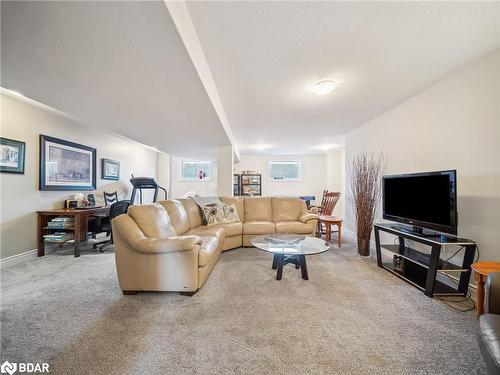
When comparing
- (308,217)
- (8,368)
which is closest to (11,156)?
(8,368)

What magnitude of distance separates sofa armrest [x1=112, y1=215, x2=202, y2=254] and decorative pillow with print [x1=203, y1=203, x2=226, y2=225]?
5.40 feet

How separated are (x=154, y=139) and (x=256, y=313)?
151 inches

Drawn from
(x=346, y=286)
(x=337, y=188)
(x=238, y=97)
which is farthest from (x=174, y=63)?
(x=337, y=188)

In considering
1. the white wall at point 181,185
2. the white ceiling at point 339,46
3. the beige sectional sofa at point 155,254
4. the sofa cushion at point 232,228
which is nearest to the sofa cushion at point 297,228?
the sofa cushion at point 232,228

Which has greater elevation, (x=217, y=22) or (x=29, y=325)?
(x=217, y=22)

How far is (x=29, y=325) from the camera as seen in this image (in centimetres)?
166

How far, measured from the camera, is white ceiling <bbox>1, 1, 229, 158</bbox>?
1.28 meters

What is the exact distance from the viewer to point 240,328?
1621 millimetres

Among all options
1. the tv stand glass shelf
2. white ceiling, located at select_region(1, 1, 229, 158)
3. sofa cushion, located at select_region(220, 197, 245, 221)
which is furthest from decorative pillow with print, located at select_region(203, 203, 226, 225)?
the tv stand glass shelf

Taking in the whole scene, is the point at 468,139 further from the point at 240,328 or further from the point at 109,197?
the point at 109,197

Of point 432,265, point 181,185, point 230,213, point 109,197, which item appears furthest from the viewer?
point 181,185

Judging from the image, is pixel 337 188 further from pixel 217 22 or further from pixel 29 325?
pixel 29 325

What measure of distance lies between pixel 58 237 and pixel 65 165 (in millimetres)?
1319

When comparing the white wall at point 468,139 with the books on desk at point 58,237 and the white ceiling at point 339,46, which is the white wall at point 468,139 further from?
the books on desk at point 58,237
